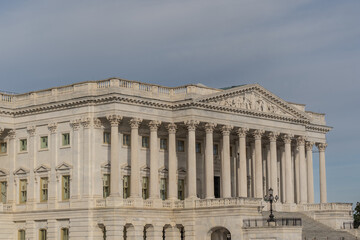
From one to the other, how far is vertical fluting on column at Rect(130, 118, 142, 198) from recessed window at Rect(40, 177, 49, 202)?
30.1 feet

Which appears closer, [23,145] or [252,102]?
[23,145]

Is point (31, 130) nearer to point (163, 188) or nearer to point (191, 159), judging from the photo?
point (163, 188)

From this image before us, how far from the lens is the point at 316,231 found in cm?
8756

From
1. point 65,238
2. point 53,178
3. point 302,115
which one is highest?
point 302,115

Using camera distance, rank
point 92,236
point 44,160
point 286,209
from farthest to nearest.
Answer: point 286,209 < point 44,160 < point 92,236

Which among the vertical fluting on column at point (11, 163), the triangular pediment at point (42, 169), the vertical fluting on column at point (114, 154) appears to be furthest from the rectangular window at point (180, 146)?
the vertical fluting on column at point (11, 163)

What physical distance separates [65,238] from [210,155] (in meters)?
16.0

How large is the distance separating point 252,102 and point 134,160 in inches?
632

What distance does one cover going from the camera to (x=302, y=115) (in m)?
99.6

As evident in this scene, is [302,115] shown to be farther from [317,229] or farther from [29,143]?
[29,143]

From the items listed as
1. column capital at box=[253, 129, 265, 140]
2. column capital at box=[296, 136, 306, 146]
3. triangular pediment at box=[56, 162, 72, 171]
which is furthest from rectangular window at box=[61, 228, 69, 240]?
column capital at box=[296, 136, 306, 146]

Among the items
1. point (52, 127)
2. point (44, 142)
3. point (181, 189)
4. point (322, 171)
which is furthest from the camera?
point (322, 171)

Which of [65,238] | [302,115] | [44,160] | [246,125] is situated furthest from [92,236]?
[302,115]

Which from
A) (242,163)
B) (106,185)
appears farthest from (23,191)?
(242,163)
